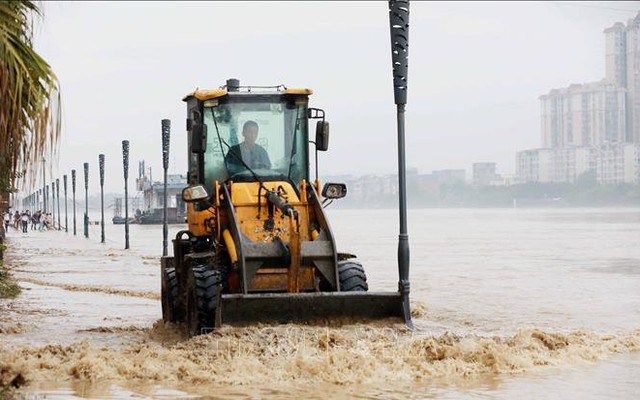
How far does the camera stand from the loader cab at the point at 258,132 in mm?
14789

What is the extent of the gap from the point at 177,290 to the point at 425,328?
3.86 meters

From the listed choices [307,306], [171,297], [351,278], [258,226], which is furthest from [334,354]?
[171,297]

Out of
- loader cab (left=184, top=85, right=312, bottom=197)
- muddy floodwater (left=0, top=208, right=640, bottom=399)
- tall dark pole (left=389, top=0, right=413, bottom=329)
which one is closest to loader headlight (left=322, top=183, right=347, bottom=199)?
loader cab (left=184, top=85, right=312, bottom=197)

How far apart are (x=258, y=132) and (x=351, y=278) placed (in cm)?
236

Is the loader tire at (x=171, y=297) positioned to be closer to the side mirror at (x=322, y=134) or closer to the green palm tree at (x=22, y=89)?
the side mirror at (x=322, y=134)

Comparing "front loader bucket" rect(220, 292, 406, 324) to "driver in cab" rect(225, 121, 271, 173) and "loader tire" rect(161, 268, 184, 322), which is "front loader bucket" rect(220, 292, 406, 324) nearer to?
"driver in cab" rect(225, 121, 271, 173)

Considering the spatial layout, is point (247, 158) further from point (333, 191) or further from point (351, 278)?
point (351, 278)

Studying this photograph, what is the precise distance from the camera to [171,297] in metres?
15.8

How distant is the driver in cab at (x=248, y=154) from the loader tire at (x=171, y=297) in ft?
6.67

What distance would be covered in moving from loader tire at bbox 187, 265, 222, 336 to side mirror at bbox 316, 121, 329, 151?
2267 mm

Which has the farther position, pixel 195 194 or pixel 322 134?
pixel 322 134

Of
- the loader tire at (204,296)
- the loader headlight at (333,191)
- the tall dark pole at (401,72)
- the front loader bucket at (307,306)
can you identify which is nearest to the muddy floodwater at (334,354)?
the front loader bucket at (307,306)

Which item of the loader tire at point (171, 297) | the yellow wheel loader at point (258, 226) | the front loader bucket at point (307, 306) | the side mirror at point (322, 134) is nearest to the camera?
the front loader bucket at point (307, 306)

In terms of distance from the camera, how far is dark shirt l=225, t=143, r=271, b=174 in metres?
14.8
